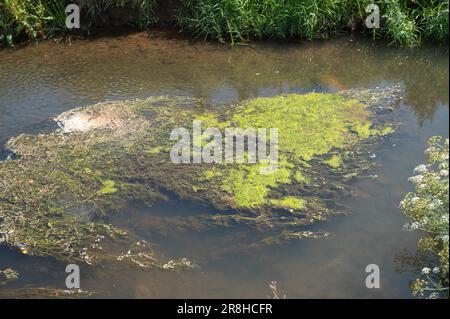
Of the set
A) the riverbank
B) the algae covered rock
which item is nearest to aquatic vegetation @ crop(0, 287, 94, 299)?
the algae covered rock

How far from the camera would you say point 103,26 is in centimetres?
960

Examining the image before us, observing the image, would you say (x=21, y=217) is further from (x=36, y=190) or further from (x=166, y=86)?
(x=166, y=86)

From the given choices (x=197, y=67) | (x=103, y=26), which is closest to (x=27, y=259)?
(x=197, y=67)

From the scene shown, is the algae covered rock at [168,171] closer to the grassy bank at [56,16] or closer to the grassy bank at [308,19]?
the grassy bank at [308,19]

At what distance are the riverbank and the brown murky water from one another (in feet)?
0.78

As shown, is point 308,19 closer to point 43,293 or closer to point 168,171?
point 168,171

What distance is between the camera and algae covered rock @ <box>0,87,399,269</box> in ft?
16.5

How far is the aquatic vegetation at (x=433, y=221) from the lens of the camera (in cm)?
399

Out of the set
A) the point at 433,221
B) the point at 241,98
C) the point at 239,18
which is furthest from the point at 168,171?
the point at 239,18

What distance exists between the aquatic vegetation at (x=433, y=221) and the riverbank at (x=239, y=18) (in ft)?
13.9

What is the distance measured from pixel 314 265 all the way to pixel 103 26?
6606mm

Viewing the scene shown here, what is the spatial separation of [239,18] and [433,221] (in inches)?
212
